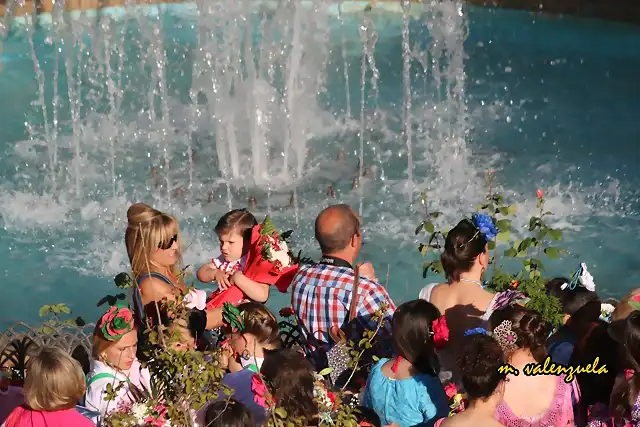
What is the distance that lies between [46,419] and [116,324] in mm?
495

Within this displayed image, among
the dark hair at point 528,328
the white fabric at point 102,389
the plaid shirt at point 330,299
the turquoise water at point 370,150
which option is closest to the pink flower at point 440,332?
the dark hair at point 528,328

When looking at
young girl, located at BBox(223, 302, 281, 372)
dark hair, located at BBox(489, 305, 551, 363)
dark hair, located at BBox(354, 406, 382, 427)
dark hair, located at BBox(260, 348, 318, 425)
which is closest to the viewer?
dark hair, located at BBox(260, 348, 318, 425)

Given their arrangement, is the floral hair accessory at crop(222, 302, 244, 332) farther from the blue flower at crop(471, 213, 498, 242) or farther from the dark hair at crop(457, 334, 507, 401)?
the blue flower at crop(471, 213, 498, 242)

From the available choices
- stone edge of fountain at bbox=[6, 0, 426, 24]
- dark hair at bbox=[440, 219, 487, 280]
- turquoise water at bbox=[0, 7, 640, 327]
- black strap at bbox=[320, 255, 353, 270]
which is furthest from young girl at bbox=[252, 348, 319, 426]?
stone edge of fountain at bbox=[6, 0, 426, 24]

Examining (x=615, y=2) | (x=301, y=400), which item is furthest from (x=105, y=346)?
(x=615, y=2)

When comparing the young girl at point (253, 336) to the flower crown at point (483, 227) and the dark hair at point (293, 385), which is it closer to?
the dark hair at point (293, 385)

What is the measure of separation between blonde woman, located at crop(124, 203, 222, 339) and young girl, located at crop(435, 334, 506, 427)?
4.57 ft

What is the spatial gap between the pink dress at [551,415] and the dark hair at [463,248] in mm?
783

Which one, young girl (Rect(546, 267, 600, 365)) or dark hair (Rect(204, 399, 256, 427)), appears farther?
young girl (Rect(546, 267, 600, 365))

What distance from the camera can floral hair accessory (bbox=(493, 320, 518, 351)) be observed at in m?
3.58

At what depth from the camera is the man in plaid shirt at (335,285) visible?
4.20 m

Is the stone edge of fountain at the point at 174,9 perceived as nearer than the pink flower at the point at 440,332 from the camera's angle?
No

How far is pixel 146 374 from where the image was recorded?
415 cm

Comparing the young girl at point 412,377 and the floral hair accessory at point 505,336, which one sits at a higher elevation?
the floral hair accessory at point 505,336
